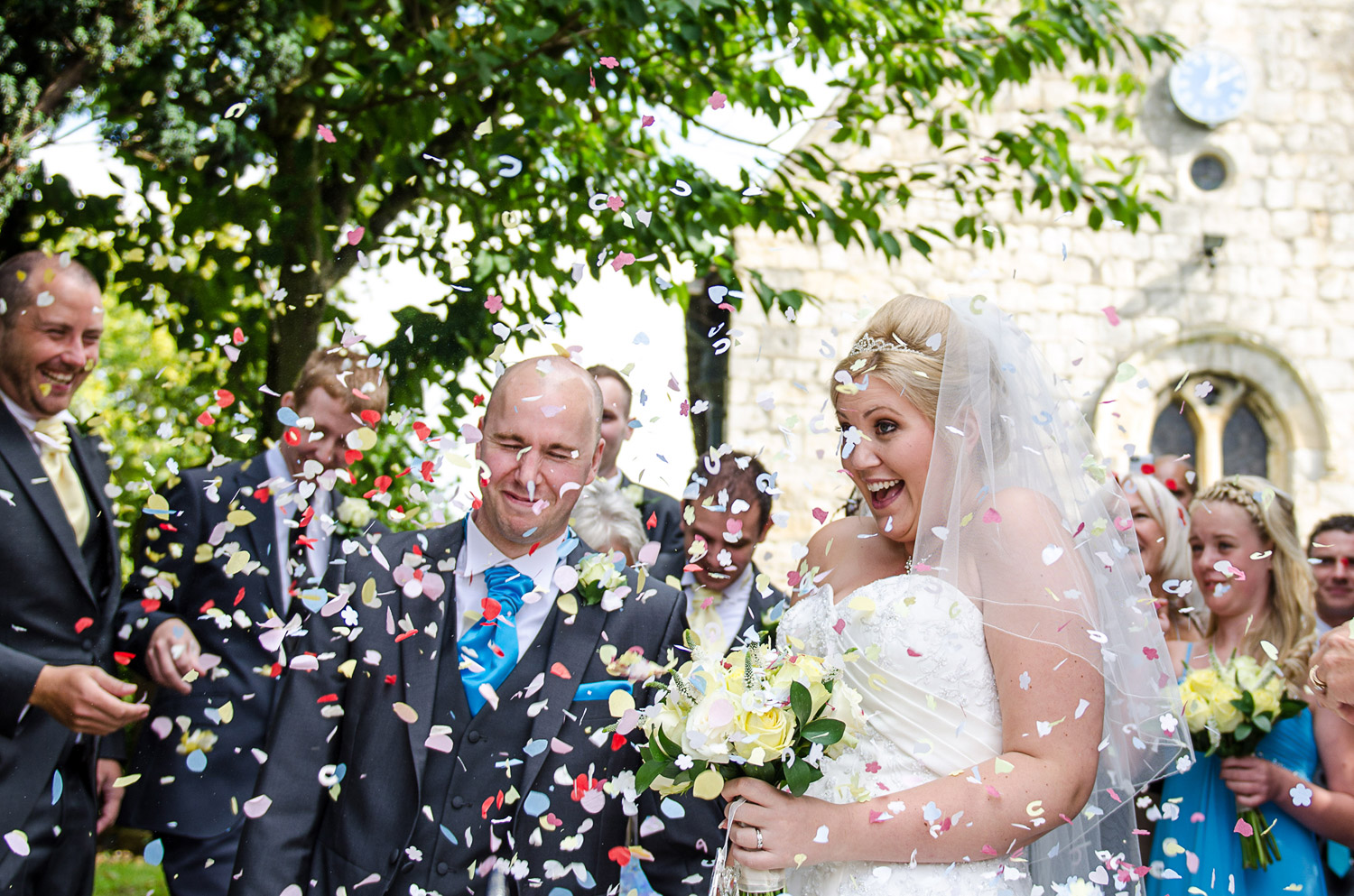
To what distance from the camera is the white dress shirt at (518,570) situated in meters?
2.87

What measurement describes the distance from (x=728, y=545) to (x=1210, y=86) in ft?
35.2

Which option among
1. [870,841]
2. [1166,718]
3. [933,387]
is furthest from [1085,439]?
[870,841]

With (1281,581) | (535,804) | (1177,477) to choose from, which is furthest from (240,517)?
(1177,477)

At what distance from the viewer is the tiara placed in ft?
9.26

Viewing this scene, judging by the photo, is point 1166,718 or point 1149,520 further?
point 1149,520

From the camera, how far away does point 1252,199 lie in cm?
1219

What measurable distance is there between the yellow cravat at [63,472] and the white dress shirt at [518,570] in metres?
1.72

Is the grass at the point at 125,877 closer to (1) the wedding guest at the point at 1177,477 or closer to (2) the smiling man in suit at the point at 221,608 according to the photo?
(2) the smiling man in suit at the point at 221,608

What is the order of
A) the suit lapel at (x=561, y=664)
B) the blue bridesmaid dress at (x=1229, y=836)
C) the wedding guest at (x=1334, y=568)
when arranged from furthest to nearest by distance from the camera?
1. the wedding guest at (x=1334, y=568)
2. the blue bridesmaid dress at (x=1229, y=836)
3. the suit lapel at (x=561, y=664)

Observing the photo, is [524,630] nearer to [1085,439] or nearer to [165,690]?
[1085,439]

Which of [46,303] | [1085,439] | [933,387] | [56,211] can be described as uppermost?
[56,211]

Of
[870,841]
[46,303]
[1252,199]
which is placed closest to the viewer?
[870,841]

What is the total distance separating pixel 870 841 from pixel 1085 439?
1.28 m

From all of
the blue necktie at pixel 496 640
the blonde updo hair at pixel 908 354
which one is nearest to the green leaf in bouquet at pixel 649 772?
the blue necktie at pixel 496 640
